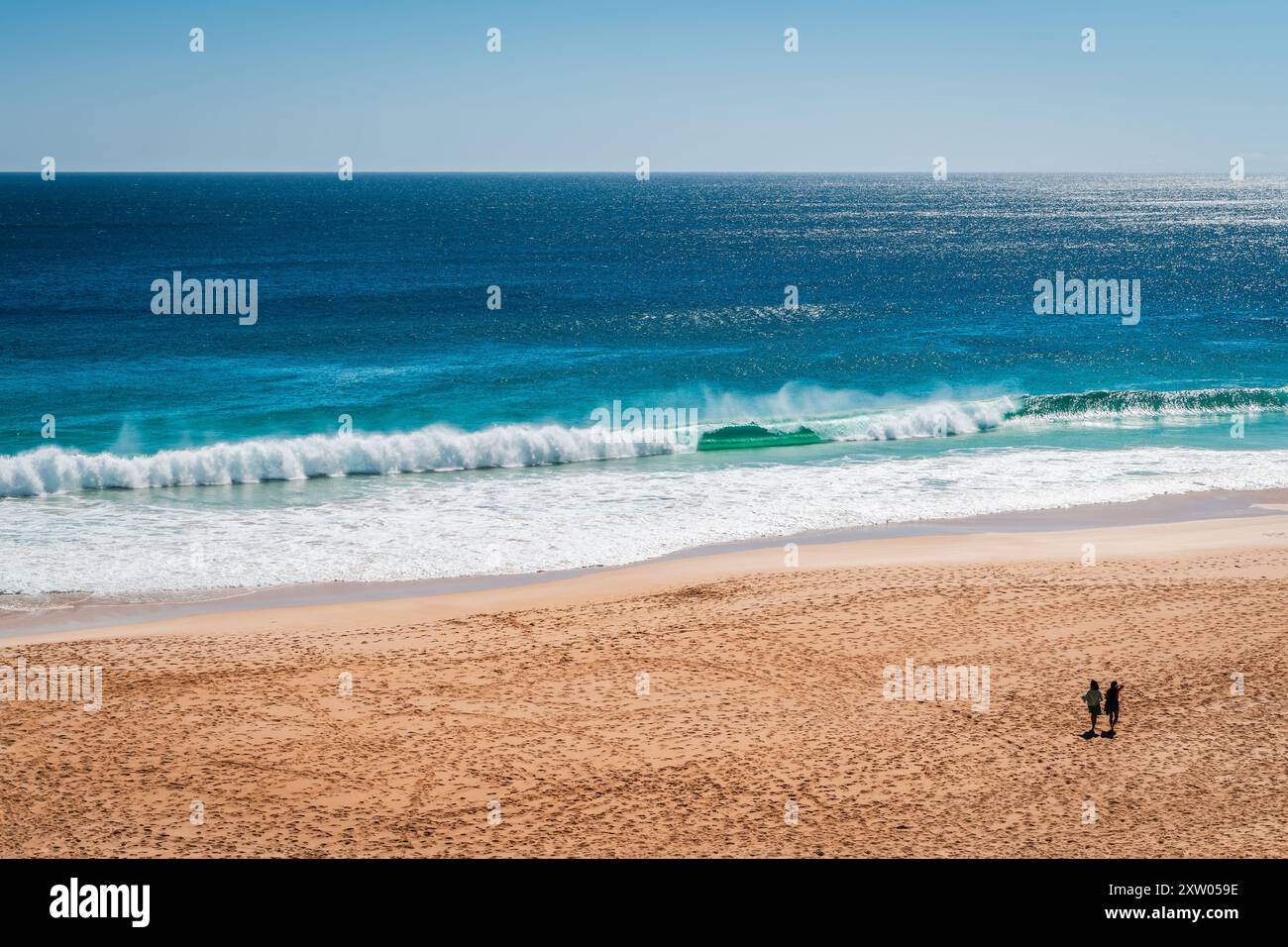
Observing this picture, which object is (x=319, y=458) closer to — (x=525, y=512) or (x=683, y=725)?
(x=525, y=512)

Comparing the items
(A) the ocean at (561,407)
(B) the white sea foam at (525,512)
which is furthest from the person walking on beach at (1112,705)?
(A) the ocean at (561,407)

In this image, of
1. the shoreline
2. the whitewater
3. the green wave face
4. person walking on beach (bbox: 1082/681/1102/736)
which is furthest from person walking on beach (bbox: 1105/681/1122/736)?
the green wave face

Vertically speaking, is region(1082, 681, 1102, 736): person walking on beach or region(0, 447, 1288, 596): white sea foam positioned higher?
region(0, 447, 1288, 596): white sea foam

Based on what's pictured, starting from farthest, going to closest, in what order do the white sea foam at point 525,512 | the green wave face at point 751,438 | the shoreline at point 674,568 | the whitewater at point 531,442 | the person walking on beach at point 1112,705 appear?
the green wave face at point 751,438 → the whitewater at point 531,442 → the white sea foam at point 525,512 → the shoreline at point 674,568 → the person walking on beach at point 1112,705

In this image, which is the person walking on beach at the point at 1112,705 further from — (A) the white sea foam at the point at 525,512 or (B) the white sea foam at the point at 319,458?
(B) the white sea foam at the point at 319,458

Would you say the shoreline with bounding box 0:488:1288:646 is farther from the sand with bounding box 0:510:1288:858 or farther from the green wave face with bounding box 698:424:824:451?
the green wave face with bounding box 698:424:824:451

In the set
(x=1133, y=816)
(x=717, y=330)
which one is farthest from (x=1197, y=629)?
(x=717, y=330)
